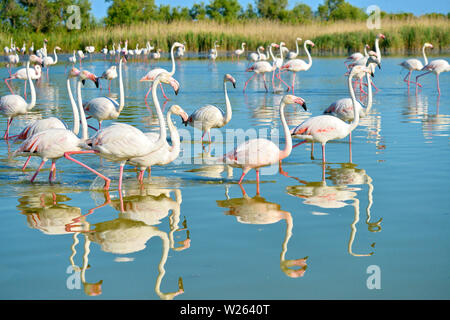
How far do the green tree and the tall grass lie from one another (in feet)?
109

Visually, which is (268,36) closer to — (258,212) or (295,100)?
(295,100)

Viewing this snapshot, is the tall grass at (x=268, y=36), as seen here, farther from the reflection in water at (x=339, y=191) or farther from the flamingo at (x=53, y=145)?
the flamingo at (x=53, y=145)

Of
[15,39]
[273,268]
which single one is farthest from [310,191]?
[15,39]

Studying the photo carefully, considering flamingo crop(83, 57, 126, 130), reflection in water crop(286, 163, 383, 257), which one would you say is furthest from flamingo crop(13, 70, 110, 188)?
flamingo crop(83, 57, 126, 130)

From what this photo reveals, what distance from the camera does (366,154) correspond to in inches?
352

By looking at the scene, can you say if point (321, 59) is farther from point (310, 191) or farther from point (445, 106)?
point (310, 191)

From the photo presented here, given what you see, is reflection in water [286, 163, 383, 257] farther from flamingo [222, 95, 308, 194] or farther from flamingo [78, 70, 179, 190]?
flamingo [78, 70, 179, 190]

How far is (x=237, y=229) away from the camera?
5535mm

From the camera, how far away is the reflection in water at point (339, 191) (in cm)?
594

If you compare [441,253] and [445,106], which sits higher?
[445,106]

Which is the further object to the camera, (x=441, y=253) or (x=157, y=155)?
(x=157, y=155)

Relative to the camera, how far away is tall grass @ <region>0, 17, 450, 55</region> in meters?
35.2
